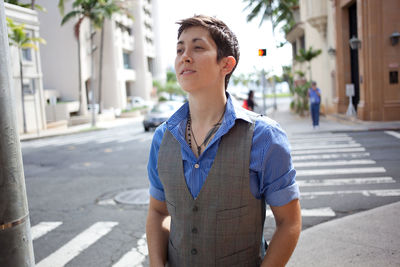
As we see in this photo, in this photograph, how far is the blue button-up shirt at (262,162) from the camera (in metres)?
1.78

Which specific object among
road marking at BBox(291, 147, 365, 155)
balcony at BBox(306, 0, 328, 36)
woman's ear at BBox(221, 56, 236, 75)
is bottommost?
road marking at BBox(291, 147, 365, 155)

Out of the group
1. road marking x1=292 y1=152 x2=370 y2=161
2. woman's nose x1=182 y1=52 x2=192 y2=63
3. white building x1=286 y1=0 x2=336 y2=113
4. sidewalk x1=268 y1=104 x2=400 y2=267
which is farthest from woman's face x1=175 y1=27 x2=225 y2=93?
white building x1=286 y1=0 x2=336 y2=113

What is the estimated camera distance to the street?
16.7ft

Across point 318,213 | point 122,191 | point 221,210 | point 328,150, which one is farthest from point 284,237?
point 328,150

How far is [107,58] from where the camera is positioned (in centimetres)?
5403

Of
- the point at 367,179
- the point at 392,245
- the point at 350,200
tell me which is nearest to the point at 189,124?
the point at 392,245

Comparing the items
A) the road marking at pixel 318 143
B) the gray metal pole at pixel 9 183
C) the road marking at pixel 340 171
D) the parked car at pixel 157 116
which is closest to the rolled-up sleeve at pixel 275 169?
the gray metal pole at pixel 9 183

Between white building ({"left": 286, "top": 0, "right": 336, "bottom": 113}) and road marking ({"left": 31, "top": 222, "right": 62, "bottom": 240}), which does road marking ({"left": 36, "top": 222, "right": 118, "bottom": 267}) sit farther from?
white building ({"left": 286, "top": 0, "right": 336, "bottom": 113})

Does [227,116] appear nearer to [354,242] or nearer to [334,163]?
[354,242]

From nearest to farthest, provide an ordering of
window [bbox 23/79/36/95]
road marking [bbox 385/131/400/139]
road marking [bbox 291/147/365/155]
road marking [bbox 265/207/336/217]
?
road marking [bbox 265/207/336/217] → road marking [bbox 291/147/365/155] → road marking [bbox 385/131/400/139] → window [bbox 23/79/36/95]

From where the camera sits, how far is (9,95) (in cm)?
179

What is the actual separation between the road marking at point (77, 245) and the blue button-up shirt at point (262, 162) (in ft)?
11.2

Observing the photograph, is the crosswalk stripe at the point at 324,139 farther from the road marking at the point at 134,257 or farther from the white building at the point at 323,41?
the white building at the point at 323,41

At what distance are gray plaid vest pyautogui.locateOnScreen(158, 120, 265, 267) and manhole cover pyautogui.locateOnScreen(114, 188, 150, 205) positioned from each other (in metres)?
5.26
